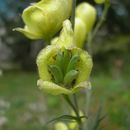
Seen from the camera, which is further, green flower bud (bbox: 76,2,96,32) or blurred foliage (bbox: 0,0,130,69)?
blurred foliage (bbox: 0,0,130,69)

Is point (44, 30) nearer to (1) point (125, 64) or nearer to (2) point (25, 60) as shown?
(1) point (125, 64)

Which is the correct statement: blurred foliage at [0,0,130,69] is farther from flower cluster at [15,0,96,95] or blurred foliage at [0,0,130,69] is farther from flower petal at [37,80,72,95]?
flower petal at [37,80,72,95]

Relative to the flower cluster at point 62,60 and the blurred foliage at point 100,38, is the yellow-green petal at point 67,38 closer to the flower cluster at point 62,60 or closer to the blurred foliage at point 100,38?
the flower cluster at point 62,60

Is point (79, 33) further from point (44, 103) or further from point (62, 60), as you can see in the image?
point (44, 103)

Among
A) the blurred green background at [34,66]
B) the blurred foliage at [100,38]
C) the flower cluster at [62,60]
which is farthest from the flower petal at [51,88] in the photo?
the blurred foliage at [100,38]

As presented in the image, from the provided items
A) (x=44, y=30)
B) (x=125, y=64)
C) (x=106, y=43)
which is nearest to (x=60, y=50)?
(x=44, y=30)

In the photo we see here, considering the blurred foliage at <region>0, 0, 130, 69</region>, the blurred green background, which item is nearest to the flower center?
the blurred green background
